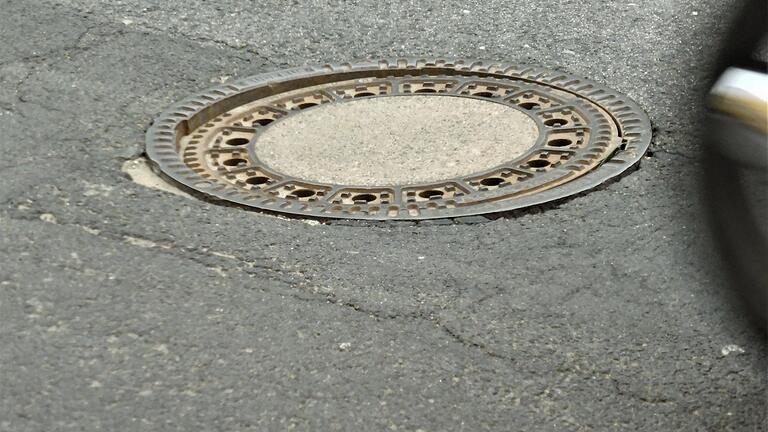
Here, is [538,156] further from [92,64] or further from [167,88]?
[92,64]

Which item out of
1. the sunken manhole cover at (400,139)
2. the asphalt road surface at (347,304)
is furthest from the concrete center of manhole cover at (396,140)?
the asphalt road surface at (347,304)

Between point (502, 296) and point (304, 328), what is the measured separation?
549 mm

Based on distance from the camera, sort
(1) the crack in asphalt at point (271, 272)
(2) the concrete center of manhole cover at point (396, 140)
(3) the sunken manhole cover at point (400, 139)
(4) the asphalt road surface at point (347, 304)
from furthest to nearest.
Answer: (2) the concrete center of manhole cover at point (396, 140), (3) the sunken manhole cover at point (400, 139), (1) the crack in asphalt at point (271, 272), (4) the asphalt road surface at point (347, 304)

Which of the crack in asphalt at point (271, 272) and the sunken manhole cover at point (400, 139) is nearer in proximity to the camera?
the crack in asphalt at point (271, 272)

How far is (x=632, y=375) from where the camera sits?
9.64 ft

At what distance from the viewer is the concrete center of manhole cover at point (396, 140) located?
421cm

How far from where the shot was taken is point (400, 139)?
445 cm

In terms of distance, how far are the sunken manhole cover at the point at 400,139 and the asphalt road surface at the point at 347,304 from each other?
0.41 ft

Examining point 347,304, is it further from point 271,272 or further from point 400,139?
point 400,139

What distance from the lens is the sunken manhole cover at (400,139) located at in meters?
4.00

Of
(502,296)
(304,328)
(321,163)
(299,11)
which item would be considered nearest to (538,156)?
(321,163)

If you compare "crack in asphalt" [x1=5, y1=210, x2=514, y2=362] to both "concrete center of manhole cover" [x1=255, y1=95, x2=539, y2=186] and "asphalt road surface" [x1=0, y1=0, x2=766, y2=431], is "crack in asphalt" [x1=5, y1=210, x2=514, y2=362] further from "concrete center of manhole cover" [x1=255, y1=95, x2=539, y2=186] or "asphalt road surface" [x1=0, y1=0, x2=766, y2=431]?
"concrete center of manhole cover" [x1=255, y1=95, x2=539, y2=186]

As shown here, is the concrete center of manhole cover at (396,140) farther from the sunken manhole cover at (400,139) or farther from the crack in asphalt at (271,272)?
the crack in asphalt at (271,272)

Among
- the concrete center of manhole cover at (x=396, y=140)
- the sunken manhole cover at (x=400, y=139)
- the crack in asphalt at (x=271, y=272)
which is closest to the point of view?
the crack in asphalt at (x=271, y=272)
